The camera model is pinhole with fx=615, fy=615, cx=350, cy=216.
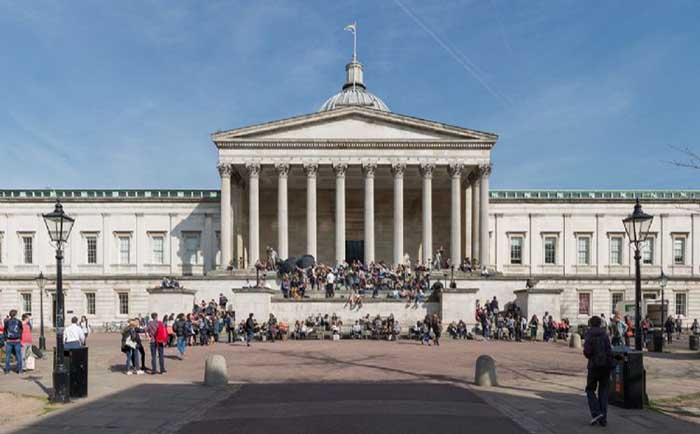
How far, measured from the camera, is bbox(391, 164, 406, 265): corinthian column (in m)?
51.5

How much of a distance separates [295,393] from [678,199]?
58627 mm

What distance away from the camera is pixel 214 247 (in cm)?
6162

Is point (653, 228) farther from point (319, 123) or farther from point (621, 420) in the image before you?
point (621, 420)

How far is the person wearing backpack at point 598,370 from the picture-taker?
39.7 feet

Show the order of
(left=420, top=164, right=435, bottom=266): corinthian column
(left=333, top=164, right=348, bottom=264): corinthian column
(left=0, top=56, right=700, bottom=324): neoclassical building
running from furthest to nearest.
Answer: (left=0, top=56, right=700, bottom=324): neoclassical building → (left=420, top=164, right=435, bottom=266): corinthian column → (left=333, top=164, right=348, bottom=264): corinthian column

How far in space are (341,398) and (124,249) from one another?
171 feet

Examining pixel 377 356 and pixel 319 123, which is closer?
pixel 377 356

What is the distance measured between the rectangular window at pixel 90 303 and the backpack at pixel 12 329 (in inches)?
1669

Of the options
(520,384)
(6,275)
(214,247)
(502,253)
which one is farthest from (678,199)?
(6,275)

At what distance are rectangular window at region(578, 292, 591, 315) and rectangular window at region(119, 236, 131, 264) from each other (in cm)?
4516

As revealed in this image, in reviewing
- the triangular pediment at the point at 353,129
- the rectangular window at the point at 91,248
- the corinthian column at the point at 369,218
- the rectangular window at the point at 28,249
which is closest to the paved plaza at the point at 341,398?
the corinthian column at the point at 369,218

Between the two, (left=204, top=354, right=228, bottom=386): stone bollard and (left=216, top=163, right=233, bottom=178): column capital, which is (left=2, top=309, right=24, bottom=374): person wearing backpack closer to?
(left=204, top=354, right=228, bottom=386): stone bollard

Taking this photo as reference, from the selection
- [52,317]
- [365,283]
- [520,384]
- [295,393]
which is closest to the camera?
[295,393]

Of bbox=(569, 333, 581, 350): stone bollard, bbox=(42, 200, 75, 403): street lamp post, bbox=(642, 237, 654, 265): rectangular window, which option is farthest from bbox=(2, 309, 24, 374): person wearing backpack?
bbox=(642, 237, 654, 265): rectangular window
